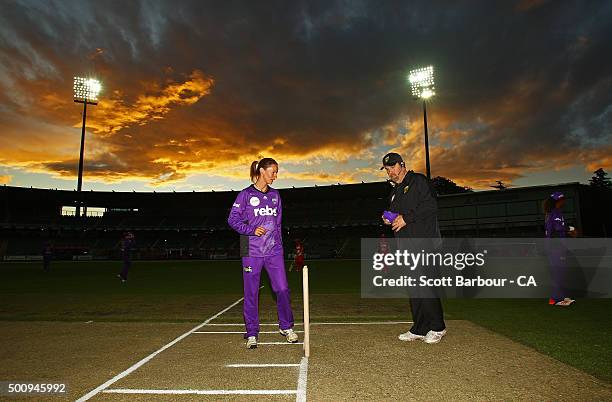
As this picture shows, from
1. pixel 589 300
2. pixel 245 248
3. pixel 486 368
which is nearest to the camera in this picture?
pixel 486 368

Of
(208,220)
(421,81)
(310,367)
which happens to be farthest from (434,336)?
(208,220)

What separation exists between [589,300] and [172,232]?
62.4 m

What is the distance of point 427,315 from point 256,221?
8.62ft

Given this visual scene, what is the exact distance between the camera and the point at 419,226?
521 cm

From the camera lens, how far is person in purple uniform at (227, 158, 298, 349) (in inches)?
204

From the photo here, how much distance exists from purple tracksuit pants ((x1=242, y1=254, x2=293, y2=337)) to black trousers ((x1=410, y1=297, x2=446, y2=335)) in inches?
68.0

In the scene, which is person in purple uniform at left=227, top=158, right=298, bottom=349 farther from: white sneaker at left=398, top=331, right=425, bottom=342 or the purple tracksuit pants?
white sneaker at left=398, top=331, right=425, bottom=342

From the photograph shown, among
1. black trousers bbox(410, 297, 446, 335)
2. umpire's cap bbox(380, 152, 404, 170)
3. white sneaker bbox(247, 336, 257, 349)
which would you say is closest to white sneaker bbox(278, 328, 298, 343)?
white sneaker bbox(247, 336, 257, 349)

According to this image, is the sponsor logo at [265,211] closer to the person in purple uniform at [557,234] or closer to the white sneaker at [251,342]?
the white sneaker at [251,342]

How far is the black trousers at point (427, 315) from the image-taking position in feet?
16.3

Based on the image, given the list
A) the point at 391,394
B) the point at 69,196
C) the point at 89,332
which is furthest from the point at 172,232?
the point at 391,394

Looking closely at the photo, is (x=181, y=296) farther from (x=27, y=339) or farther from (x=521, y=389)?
(x=521, y=389)

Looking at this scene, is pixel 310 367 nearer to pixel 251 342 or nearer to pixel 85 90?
pixel 251 342

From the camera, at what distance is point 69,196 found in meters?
58.0
